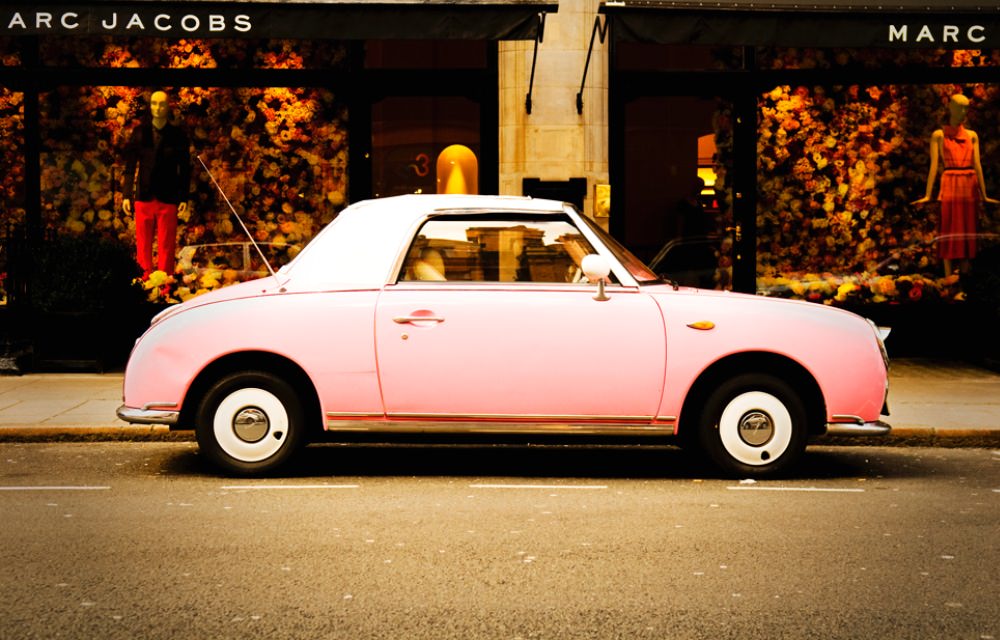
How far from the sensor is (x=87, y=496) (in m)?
7.38

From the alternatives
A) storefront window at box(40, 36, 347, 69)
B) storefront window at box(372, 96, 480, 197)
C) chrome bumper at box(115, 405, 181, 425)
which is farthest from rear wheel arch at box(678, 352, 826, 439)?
storefront window at box(40, 36, 347, 69)

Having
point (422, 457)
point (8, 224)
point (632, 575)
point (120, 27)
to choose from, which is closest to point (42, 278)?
point (8, 224)

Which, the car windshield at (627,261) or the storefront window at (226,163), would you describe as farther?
the storefront window at (226,163)

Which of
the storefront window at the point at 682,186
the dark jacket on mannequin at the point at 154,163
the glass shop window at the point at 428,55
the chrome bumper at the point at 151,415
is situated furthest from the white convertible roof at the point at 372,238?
the dark jacket on mannequin at the point at 154,163

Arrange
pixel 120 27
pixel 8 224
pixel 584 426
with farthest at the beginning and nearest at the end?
pixel 8 224 → pixel 120 27 → pixel 584 426

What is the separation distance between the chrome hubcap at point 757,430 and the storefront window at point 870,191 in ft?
22.7

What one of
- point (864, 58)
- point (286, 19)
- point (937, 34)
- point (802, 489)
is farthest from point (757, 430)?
point (864, 58)

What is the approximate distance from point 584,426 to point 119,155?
27.3 ft

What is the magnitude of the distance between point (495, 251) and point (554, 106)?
6536 millimetres

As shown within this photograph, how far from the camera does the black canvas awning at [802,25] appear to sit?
1248 cm

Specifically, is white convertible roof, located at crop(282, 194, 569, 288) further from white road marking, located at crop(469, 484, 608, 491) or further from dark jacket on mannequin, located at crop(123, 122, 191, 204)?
dark jacket on mannequin, located at crop(123, 122, 191, 204)

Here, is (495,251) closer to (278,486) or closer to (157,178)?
(278,486)

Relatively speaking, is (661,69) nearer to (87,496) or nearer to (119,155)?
(119,155)

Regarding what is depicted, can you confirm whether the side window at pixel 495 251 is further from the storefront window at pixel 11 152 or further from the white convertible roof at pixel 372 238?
the storefront window at pixel 11 152
